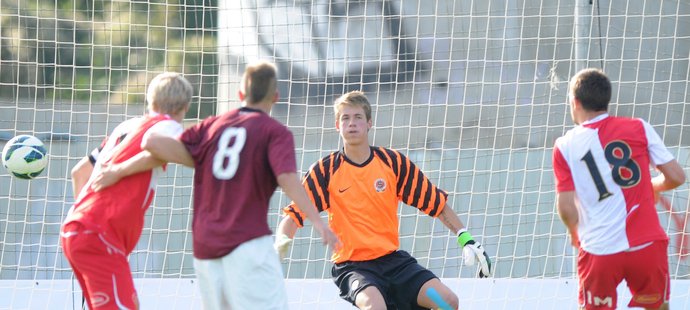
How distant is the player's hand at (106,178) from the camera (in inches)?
188

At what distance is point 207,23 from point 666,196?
3.82 meters

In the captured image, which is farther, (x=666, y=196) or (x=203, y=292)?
(x=666, y=196)

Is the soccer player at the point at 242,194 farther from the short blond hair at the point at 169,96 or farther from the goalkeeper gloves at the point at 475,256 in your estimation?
the goalkeeper gloves at the point at 475,256

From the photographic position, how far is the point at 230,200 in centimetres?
457

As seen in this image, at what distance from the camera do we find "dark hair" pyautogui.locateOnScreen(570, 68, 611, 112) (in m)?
5.03

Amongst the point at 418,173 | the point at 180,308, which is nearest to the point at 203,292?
the point at 418,173

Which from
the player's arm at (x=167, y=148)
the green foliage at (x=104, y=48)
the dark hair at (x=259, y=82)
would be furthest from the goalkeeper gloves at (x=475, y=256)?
the green foliage at (x=104, y=48)

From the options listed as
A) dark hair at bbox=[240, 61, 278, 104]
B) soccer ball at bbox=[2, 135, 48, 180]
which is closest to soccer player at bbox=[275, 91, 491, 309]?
dark hair at bbox=[240, 61, 278, 104]

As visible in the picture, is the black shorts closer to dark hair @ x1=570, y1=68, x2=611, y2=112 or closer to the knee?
the knee

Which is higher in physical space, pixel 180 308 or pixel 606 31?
pixel 606 31

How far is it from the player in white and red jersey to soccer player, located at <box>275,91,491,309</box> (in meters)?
1.02

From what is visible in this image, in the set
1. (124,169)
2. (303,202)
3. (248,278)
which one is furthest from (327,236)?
(124,169)

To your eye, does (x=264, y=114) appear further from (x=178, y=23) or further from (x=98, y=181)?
(x=178, y=23)

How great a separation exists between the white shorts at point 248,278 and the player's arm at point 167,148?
47 cm
